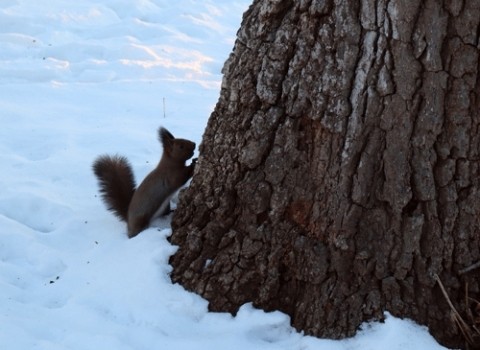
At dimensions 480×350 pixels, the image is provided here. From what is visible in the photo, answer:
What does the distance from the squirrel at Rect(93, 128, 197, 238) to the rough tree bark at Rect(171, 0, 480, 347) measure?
1.08 m

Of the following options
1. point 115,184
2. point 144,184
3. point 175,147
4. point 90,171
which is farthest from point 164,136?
point 90,171

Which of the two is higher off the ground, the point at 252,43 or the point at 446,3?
the point at 446,3

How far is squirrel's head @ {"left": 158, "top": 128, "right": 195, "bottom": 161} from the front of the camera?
4641 millimetres

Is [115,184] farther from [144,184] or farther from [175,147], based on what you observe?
[175,147]

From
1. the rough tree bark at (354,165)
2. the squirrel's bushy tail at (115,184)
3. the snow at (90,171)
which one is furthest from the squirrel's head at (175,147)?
the rough tree bark at (354,165)

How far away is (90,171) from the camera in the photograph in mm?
5043

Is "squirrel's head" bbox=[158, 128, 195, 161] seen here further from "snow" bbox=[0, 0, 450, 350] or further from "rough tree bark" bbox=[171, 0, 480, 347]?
"rough tree bark" bbox=[171, 0, 480, 347]

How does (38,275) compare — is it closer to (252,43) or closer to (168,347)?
(168,347)

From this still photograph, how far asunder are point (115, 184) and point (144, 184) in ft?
0.64

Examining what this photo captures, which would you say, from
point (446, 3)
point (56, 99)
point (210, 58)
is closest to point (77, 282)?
point (446, 3)

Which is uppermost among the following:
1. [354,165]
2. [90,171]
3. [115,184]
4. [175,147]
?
[354,165]

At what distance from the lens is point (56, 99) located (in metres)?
6.90

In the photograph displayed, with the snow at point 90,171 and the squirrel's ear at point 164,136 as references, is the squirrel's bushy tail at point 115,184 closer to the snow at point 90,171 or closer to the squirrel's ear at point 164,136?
the snow at point 90,171

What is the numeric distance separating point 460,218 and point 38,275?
2.01m
